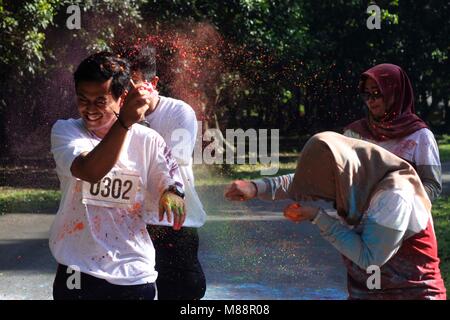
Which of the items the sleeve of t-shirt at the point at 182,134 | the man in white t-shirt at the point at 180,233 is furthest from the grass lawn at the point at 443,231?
the sleeve of t-shirt at the point at 182,134

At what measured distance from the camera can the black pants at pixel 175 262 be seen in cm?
511

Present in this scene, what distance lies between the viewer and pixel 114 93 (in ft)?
12.8

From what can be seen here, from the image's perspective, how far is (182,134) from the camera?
514 centimetres

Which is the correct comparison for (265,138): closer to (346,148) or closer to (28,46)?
(28,46)

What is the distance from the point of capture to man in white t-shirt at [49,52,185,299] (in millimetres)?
3812

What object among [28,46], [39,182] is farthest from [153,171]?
[39,182]

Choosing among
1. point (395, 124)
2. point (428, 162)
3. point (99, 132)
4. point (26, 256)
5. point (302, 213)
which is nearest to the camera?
point (302, 213)

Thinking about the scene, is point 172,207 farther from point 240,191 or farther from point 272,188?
point 272,188

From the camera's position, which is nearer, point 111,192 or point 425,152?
point 111,192

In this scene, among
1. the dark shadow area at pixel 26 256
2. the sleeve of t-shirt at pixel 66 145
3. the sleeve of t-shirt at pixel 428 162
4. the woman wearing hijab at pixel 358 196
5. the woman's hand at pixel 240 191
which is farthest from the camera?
the dark shadow area at pixel 26 256

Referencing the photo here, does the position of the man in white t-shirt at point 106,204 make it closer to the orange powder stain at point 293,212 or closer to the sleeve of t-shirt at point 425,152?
the orange powder stain at point 293,212

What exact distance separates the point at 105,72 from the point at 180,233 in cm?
144

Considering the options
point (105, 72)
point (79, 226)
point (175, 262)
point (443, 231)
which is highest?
point (105, 72)

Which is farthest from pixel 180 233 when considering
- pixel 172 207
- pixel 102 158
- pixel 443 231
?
pixel 443 231
